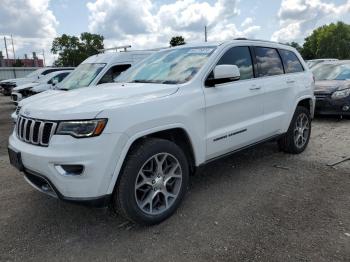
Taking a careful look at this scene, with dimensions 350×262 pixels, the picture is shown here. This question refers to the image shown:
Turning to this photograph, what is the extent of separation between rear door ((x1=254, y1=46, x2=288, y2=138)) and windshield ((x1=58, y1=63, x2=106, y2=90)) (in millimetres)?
4346

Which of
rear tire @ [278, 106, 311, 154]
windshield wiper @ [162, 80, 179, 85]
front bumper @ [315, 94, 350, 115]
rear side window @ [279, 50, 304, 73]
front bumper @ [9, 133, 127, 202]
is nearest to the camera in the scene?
front bumper @ [9, 133, 127, 202]

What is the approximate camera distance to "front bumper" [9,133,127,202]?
305cm

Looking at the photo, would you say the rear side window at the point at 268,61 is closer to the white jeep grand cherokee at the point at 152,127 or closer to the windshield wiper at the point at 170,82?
the white jeep grand cherokee at the point at 152,127

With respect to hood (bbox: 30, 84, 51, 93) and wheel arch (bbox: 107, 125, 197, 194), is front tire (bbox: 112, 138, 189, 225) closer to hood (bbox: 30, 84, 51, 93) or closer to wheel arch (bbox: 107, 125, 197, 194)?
wheel arch (bbox: 107, 125, 197, 194)

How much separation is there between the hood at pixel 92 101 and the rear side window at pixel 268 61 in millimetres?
1725

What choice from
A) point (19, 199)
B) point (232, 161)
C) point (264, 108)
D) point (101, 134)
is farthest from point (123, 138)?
point (232, 161)

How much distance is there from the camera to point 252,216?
3.79 m

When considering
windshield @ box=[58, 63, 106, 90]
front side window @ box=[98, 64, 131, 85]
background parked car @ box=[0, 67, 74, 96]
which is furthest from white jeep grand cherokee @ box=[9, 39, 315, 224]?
background parked car @ box=[0, 67, 74, 96]

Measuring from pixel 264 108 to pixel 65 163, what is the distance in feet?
9.69

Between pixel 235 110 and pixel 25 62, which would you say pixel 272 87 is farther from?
pixel 25 62

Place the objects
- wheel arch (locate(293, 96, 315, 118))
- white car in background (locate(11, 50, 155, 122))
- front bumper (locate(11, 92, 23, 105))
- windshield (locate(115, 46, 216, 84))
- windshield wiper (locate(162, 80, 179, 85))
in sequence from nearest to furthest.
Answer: windshield wiper (locate(162, 80, 179, 85)) → windshield (locate(115, 46, 216, 84)) → wheel arch (locate(293, 96, 315, 118)) → white car in background (locate(11, 50, 155, 122)) → front bumper (locate(11, 92, 23, 105))

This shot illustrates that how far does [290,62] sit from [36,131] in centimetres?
412

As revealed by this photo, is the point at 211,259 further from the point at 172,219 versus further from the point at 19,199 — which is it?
the point at 19,199

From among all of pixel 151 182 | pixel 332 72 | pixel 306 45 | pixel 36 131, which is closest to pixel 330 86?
pixel 332 72
